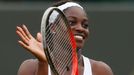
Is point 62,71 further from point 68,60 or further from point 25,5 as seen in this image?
point 25,5

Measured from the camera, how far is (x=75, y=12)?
20.1 ft

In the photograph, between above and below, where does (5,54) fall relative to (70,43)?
below

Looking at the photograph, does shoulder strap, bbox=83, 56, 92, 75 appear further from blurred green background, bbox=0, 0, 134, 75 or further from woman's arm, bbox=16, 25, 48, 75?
blurred green background, bbox=0, 0, 134, 75

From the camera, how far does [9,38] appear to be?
10.3 meters

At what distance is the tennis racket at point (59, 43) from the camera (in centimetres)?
534

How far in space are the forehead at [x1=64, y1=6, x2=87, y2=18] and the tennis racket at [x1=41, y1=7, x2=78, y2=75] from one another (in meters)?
0.34

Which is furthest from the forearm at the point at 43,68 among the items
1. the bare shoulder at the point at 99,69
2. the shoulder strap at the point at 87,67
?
the bare shoulder at the point at 99,69

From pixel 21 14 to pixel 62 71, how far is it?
15.5 feet

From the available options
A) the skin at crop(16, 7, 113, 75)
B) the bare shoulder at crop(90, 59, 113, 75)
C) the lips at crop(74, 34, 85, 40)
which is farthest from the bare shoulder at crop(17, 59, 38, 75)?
the bare shoulder at crop(90, 59, 113, 75)

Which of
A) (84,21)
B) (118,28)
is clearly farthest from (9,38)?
(84,21)

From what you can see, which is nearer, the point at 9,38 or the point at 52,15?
the point at 52,15

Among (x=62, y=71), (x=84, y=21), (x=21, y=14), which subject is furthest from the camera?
(x=21, y=14)

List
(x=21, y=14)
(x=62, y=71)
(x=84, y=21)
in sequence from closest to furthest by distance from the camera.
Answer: (x=62, y=71) → (x=84, y=21) → (x=21, y=14)

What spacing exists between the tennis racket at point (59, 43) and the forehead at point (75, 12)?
34 centimetres
